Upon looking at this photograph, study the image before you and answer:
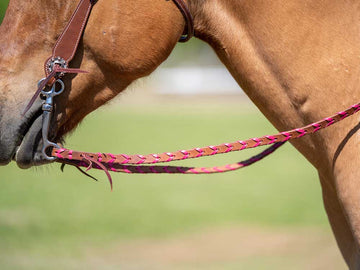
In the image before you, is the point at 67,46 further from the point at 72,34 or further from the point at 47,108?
the point at 47,108

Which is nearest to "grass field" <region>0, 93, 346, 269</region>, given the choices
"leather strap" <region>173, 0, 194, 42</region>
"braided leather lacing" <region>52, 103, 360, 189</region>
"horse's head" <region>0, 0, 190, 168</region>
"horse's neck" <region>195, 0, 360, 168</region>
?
"braided leather lacing" <region>52, 103, 360, 189</region>

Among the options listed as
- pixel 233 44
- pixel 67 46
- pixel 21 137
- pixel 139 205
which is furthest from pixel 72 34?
pixel 139 205

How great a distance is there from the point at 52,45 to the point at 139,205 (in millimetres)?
6664

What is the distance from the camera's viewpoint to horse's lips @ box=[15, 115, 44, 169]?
93.2 inches

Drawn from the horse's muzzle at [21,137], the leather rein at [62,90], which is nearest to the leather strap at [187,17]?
the leather rein at [62,90]

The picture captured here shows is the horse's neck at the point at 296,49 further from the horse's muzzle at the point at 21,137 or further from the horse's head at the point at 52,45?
the horse's muzzle at the point at 21,137

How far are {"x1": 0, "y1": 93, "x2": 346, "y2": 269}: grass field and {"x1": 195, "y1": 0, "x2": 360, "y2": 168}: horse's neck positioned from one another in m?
1.80

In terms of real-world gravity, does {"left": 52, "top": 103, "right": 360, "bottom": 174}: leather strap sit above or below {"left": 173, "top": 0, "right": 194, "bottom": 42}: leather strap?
below

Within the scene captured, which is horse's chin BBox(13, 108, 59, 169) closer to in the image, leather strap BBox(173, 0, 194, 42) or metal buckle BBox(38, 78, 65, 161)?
metal buckle BBox(38, 78, 65, 161)

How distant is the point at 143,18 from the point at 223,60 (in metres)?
0.44

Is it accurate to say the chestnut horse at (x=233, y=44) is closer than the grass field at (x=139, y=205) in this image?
Yes

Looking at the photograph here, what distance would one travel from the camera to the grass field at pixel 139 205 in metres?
6.75

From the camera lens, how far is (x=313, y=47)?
2.34m

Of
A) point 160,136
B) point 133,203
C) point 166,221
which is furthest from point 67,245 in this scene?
point 160,136
